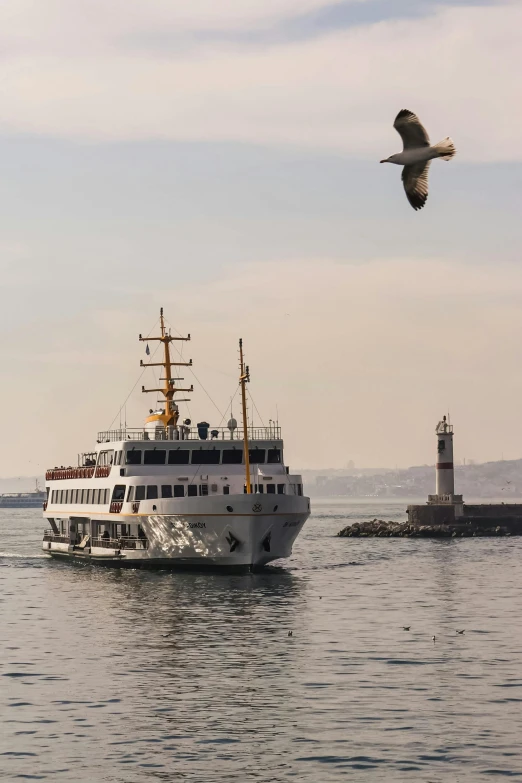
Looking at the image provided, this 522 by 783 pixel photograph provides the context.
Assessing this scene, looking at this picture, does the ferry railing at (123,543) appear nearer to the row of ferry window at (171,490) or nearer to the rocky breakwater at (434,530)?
the row of ferry window at (171,490)

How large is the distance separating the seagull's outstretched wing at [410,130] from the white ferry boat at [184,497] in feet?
134

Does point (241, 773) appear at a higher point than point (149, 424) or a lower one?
lower

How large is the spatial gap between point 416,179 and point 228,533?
42.1m

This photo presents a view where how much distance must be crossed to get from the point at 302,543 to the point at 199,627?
75689 millimetres

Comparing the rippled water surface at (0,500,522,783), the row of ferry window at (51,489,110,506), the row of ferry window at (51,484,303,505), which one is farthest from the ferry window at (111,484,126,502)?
the rippled water surface at (0,500,522,783)

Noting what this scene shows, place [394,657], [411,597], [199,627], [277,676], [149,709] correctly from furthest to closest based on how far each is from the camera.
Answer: [411,597]
[199,627]
[394,657]
[277,676]
[149,709]

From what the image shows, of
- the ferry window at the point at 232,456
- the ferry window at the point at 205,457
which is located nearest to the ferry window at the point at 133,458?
the ferry window at the point at 205,457

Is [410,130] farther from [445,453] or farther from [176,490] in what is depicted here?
[445,453]

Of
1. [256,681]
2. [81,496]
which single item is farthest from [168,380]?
[256,681]

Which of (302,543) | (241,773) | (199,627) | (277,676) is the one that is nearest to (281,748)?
(241,773)

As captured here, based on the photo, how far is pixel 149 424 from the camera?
74.1 m

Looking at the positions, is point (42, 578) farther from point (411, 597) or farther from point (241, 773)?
point (241, 773)

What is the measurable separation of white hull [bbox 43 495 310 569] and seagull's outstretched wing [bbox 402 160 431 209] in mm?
40618

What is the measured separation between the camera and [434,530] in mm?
A: 127750
